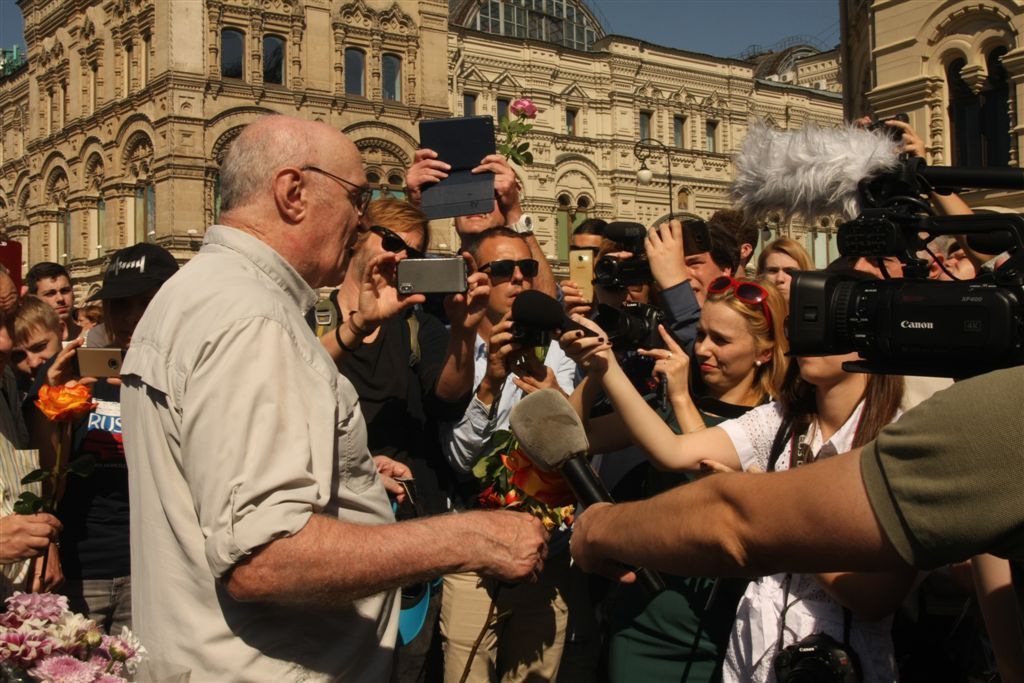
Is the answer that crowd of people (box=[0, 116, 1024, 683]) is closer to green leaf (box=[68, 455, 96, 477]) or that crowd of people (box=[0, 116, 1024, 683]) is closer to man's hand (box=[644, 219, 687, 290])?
man's hand (box=[644, 219, 687, 290])

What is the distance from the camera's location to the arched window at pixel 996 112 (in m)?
14.2

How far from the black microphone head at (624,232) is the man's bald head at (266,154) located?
1789mm

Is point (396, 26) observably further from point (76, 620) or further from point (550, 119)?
point (76, 620)

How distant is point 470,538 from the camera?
2.31 m

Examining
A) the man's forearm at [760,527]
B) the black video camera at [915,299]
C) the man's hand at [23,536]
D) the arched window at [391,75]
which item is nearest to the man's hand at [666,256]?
the black video camera at [915,299]

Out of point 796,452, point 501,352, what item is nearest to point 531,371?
point 501,352

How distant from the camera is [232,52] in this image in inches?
1213

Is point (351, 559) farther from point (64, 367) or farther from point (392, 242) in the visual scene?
point (64, 367)

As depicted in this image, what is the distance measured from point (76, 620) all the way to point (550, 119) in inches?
1358

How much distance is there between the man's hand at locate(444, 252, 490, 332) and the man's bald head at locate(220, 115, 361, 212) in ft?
4.08

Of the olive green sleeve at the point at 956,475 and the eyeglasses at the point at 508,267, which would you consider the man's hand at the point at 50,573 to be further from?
the olive green sleeve at the point at 956,475

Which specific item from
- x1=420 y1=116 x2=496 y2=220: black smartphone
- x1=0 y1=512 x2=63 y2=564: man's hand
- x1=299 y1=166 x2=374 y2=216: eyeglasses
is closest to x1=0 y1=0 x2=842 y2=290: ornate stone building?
x1=420 y1=116 x2=496 y2=220: black smartphone

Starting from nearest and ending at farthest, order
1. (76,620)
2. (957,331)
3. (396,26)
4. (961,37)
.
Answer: (957,331) → (76,620) → (961,37) → (396,26)

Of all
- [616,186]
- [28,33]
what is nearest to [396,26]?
[616,186]
